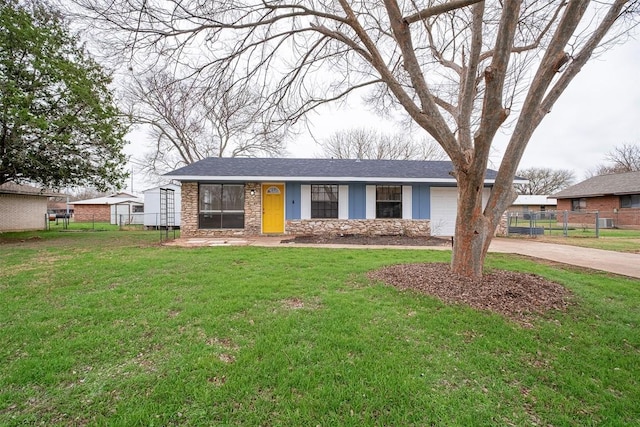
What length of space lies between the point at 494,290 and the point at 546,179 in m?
47.1

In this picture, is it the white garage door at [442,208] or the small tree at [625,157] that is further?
the small tree at [625,157]

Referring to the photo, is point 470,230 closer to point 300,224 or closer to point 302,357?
point 302,357

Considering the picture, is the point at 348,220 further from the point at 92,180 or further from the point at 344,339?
the point at 92,180

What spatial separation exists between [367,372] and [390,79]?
159 inches

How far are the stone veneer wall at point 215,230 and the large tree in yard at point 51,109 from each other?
386cm

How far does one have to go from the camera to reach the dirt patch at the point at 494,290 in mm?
3660

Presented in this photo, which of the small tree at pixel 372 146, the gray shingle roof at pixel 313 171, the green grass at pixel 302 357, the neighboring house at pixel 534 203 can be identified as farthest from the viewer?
the neighboring house at pixel 534 203

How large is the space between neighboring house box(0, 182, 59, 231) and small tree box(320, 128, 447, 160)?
20445 mm

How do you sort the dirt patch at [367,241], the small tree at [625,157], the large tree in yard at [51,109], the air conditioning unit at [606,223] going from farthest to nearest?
the small tree at [625,157], the air conditioning unit at [606,223], the dirt patch at [367,241], the large tree in yard at [51,109]

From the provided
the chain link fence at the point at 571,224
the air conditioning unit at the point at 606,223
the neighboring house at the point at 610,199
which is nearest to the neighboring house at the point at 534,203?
the neighboring house at the point at 610,199

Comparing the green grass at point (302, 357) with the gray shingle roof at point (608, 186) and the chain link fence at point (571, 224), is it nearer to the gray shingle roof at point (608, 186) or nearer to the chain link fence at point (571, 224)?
the chain link fence at point (571, 224)

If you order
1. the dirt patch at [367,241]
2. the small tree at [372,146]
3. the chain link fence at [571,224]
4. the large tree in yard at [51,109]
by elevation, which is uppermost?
the small tree at [372,146]

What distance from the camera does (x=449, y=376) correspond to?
2289 millimetres

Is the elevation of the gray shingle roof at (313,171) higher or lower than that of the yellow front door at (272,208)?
higher
